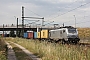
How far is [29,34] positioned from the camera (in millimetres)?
82062

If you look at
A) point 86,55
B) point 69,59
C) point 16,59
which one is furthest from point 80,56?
point 16,59

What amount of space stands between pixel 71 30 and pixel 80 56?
28298mm

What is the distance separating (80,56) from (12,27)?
117 m

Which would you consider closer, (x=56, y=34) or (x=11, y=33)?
(x=56, y=34)

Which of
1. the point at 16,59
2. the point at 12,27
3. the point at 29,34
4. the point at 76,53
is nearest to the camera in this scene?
the point at 76,53

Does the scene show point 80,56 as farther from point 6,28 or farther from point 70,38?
point 6,28

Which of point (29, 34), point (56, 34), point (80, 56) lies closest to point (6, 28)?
point (29, 34)

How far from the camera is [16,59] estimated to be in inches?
776

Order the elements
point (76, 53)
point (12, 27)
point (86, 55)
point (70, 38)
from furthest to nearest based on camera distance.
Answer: point (12, 27), point (70, 38), point (76, 53), point (86, 55)

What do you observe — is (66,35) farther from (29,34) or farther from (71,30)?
(29,34)

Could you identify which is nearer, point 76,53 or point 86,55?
point 86,55

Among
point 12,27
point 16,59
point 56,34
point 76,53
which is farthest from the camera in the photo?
point 12,27

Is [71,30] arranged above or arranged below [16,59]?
above

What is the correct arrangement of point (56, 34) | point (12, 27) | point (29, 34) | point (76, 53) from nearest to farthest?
point (76, 53) → point (56, 34) → point (29, 34) → point (12, 27)
